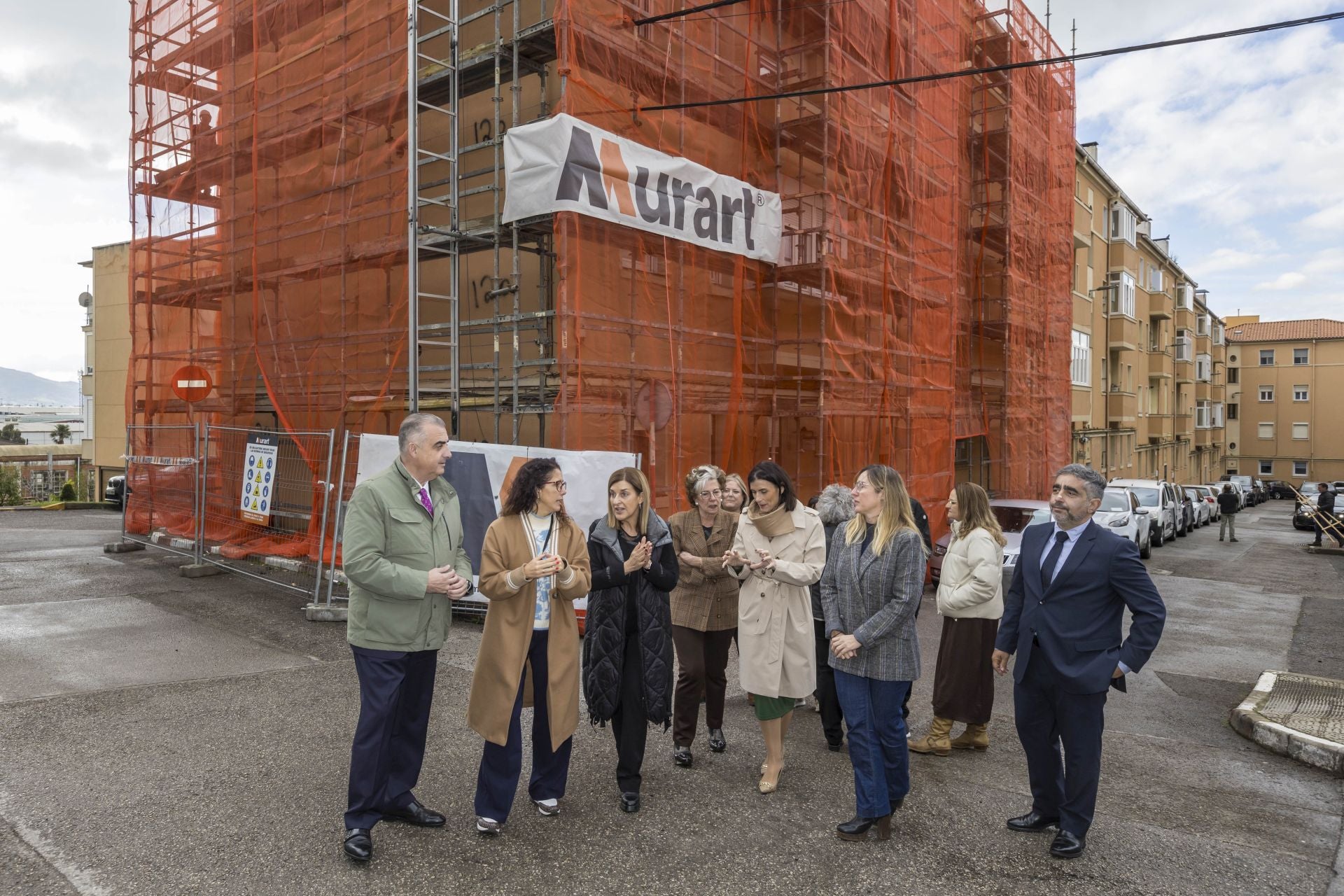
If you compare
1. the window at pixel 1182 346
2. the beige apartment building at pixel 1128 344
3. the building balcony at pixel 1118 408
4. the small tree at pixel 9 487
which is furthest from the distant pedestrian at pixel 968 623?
the window at pixel 1182 346

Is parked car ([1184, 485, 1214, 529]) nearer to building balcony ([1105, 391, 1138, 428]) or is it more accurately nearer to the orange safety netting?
building balcony ([1105, 391, 1138, 428])

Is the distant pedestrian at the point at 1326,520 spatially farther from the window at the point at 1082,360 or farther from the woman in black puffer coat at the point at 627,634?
the woman in black puffer coat at the point at 627,634

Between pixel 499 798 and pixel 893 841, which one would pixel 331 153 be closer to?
pixel 499 798

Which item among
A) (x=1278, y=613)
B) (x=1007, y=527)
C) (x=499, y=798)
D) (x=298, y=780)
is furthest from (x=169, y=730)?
(x=1278, y=613)

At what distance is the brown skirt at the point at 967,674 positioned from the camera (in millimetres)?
5305

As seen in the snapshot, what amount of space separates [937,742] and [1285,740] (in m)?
2.30

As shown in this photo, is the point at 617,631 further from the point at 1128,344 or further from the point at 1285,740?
the point at 1128,344

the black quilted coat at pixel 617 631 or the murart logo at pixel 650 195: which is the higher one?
the murart logo at pixel 650 195

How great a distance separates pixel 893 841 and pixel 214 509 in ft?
34.2

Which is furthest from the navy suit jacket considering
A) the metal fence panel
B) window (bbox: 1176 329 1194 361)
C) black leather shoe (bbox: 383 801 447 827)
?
window (bbox: 1176 329 1194 361)

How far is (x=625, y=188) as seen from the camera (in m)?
10.0

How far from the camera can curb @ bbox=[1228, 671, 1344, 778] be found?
519cm

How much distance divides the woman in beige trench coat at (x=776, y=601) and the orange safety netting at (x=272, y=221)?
6970mm

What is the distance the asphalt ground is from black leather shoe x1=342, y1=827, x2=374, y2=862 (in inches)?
2.4
